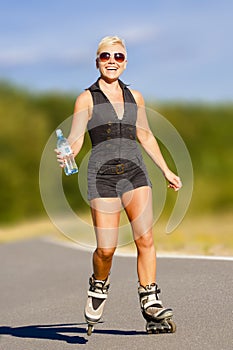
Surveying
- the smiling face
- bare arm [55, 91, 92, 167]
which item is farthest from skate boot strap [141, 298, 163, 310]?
the smiling face

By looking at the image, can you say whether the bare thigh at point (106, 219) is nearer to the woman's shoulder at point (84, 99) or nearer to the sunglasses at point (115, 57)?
the woman's shoulder at point (84, 99)

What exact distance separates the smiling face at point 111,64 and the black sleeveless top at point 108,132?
0.13m

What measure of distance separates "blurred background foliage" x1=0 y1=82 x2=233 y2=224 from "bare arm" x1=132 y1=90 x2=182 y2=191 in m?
44.9

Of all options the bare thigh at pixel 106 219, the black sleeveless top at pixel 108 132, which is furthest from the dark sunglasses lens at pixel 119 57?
the bare thigh at pixel 106 219

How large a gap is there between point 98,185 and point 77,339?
1.35 meters

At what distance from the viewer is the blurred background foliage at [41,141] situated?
188 feet

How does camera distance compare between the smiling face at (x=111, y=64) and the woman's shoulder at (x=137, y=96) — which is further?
the woman's shoulder at (x=137, y=96)

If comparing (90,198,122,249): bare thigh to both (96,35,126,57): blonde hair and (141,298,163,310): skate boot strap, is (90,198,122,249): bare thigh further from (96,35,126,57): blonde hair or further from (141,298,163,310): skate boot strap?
(96,35,126,57): blonde hair

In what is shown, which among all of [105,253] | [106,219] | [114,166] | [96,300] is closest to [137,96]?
[114,166]

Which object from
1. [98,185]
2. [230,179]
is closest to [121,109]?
[98,185]

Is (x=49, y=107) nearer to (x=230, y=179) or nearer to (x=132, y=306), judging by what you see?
(x=230, y=179)

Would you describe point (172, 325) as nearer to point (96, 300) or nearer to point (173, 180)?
point (96, 300)

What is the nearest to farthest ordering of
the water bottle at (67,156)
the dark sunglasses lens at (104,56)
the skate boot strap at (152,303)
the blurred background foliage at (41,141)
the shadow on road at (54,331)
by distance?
the water bottle at (67,156)
the dark sunglasses lens at (104,56)
the skate boot strap at (152,303)
the shadow on road at (54,331)
the blurred background foliage at (41,141)

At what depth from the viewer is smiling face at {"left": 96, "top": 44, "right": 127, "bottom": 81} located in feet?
20.7
